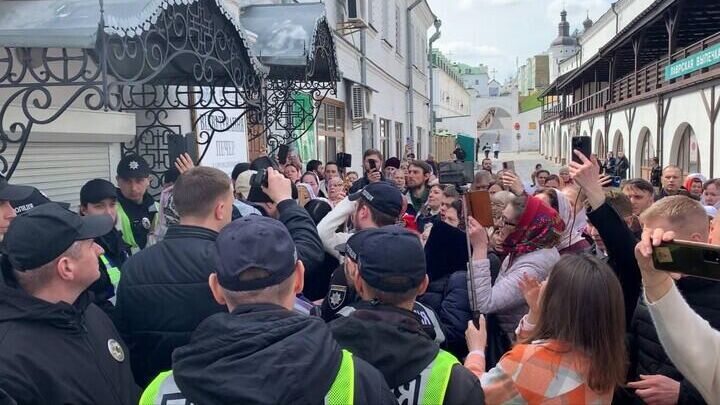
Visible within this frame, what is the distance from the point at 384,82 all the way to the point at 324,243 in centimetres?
1744

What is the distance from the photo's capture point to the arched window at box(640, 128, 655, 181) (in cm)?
2275

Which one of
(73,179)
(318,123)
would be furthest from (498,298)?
(318,123)

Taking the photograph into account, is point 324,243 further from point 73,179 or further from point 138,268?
point 73,179

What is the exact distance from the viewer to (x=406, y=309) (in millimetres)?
2094

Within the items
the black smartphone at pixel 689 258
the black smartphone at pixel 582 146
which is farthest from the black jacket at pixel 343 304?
the black smartphone at pixel 582 146

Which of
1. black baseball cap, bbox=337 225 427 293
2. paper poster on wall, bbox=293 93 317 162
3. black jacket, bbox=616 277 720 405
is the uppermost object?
paper poster on wall, bbox=293 93 317 162

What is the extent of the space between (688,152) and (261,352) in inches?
770

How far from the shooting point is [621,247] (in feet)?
10.00

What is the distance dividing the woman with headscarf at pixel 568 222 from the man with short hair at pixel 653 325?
3.39 ft

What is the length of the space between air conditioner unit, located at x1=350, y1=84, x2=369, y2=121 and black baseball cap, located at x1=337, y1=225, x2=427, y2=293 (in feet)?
45.2

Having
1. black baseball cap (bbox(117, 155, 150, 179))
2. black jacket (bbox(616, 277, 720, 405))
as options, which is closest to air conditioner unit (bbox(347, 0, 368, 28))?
black baseball cap (bbox(117, 155, 150, 179))

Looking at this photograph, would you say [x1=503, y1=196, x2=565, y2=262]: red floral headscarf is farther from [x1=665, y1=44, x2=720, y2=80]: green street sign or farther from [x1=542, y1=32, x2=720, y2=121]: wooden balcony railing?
[x1=542, y1=32, x2=720, y2=121]: wooden balcony railing

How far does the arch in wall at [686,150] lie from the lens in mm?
17605

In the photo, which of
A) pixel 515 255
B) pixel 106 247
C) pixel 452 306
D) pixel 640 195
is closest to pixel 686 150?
pixel 640 195
